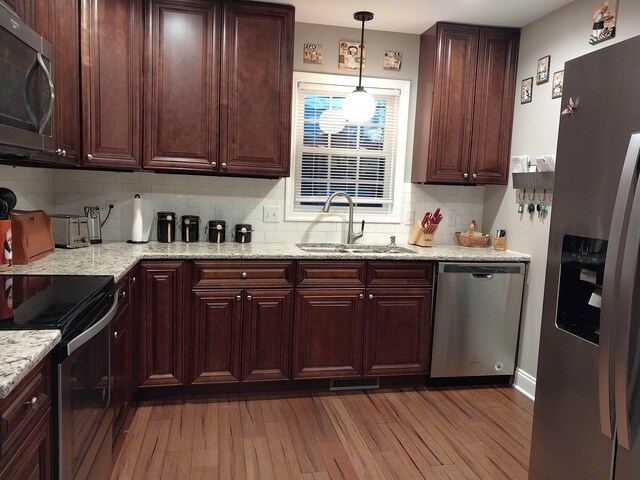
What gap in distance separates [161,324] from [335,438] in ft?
3.95

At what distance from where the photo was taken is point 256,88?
3061 mm

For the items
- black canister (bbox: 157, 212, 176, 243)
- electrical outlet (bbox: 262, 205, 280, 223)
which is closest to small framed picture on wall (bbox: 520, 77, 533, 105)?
electrical outlet (bbox: 262, 205, 280, 223)

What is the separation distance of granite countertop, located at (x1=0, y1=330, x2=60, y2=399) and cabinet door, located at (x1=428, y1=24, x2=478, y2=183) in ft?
8.98

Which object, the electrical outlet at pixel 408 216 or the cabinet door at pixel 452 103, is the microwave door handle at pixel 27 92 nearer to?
the cabinet door at pixel 452 103

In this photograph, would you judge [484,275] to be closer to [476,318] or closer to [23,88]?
[476,318]

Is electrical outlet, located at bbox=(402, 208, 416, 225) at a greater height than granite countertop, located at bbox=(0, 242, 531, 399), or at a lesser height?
greater

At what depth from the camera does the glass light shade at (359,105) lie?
316 centimetres

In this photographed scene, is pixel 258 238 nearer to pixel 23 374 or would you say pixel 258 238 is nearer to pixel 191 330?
pixel 191 330

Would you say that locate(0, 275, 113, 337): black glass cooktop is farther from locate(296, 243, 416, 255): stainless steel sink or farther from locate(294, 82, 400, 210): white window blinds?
locate(294, 82, 400, 210): white window blinds

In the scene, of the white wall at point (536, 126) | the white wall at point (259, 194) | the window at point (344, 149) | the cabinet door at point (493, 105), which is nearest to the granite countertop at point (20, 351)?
the white wall at point (259, 194)

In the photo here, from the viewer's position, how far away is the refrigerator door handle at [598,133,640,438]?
1396 millimetres

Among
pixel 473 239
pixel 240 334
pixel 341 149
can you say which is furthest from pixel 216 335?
pixel 473 239

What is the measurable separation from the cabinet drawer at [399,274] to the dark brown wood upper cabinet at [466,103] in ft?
2.32

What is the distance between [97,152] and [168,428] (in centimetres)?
164
